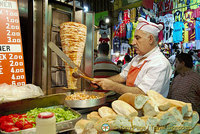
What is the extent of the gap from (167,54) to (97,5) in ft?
13.9

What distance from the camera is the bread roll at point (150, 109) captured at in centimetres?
127

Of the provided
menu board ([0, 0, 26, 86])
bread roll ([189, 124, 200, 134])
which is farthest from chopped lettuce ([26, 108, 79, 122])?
bread roll ([189, 124, 200, 134])

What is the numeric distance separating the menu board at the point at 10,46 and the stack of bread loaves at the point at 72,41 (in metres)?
0.58

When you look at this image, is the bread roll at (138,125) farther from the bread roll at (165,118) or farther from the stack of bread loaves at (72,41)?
the stack of bread loaves at (72,41)

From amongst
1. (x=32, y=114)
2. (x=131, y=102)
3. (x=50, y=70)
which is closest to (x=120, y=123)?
(x=131, y=102)

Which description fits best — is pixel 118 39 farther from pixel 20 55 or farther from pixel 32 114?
pixel 32 114

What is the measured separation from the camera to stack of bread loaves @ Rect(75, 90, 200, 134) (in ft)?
3.57

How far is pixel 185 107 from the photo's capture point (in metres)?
1.30

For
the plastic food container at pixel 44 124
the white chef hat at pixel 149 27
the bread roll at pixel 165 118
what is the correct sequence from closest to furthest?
the plastic food container at pixel 44 124 < the bread roll at pixel 165 118 < the white chef hat at pixel 149 27

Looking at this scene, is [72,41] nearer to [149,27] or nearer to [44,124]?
[149,27]

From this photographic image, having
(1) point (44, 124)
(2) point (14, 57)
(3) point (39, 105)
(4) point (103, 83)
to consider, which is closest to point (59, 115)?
(3) point (39, 105)

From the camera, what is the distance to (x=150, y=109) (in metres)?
1.28

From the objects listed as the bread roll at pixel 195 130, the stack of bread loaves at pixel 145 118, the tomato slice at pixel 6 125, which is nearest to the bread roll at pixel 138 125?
the stack of bread loaves at pixel 145 118

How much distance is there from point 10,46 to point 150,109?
1835mm
